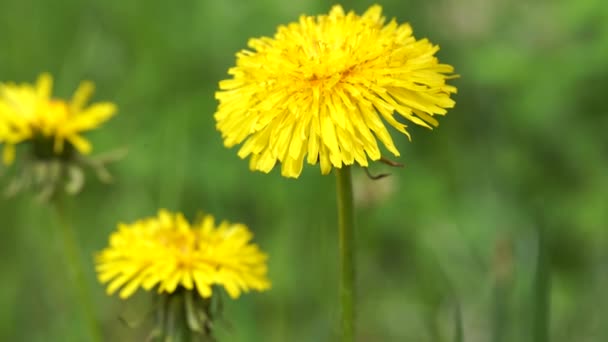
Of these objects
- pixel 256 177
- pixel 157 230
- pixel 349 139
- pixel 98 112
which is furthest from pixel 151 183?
pixel 349 139

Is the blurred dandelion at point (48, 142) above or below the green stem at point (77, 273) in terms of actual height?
above

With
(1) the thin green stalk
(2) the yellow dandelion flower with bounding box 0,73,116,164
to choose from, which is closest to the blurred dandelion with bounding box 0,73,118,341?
(2) the yellow dandelion flower with bounding box 0,73,116,164

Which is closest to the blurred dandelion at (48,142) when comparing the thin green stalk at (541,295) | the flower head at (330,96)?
the flower head at (330,96)

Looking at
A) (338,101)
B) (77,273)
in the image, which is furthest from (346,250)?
(77,273)

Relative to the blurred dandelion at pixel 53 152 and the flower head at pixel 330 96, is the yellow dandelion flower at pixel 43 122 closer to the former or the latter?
the blurred dandelion at pixel 53 152

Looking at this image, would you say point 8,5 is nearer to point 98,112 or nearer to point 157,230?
point 98,112

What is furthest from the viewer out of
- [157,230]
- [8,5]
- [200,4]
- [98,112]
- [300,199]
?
[8,5]

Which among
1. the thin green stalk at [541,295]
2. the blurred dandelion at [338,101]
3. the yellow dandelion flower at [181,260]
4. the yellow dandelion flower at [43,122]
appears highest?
the yellow dandelion flower at [43,122]
